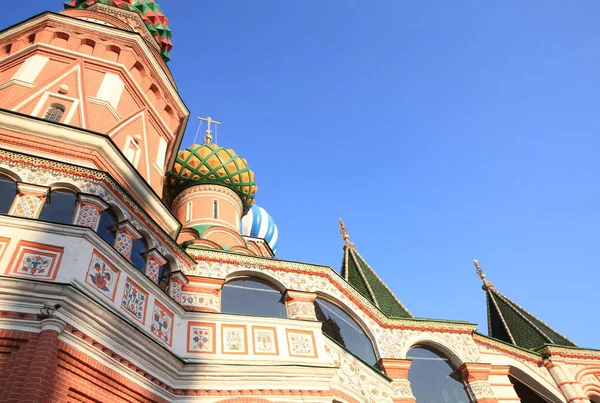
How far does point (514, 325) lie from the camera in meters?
15.4

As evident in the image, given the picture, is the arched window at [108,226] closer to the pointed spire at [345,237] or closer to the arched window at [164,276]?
the arched window at [164,276]

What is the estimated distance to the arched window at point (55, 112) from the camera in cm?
943

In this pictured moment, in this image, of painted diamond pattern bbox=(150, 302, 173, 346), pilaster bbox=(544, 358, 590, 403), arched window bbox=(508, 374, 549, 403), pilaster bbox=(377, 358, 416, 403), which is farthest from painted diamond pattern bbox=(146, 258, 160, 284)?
pilaster bbox=(544, 358, 590, 403)

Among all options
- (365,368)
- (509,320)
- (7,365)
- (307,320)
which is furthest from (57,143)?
(509,320)

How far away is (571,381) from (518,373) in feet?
4.22

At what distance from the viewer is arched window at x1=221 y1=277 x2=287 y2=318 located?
29.8 feet

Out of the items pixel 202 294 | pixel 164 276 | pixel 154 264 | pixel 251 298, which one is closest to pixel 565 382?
pixel 251 298

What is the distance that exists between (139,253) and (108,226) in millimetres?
716

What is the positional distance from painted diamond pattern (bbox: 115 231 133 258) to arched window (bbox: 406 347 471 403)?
6387mm

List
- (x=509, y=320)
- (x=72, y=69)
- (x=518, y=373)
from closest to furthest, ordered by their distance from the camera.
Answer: (x=72, y=69)
(x=518, y=373)
(x=509, y=320)

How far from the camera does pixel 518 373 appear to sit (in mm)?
12359

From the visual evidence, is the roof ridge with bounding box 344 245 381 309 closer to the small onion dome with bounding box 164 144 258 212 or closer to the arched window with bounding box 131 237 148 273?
the small onion dome with bounding box 164 144 258 212

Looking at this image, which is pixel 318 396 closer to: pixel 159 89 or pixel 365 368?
pixel 365 368

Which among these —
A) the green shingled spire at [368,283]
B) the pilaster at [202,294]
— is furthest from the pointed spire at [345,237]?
the pilaster at [202,294]
